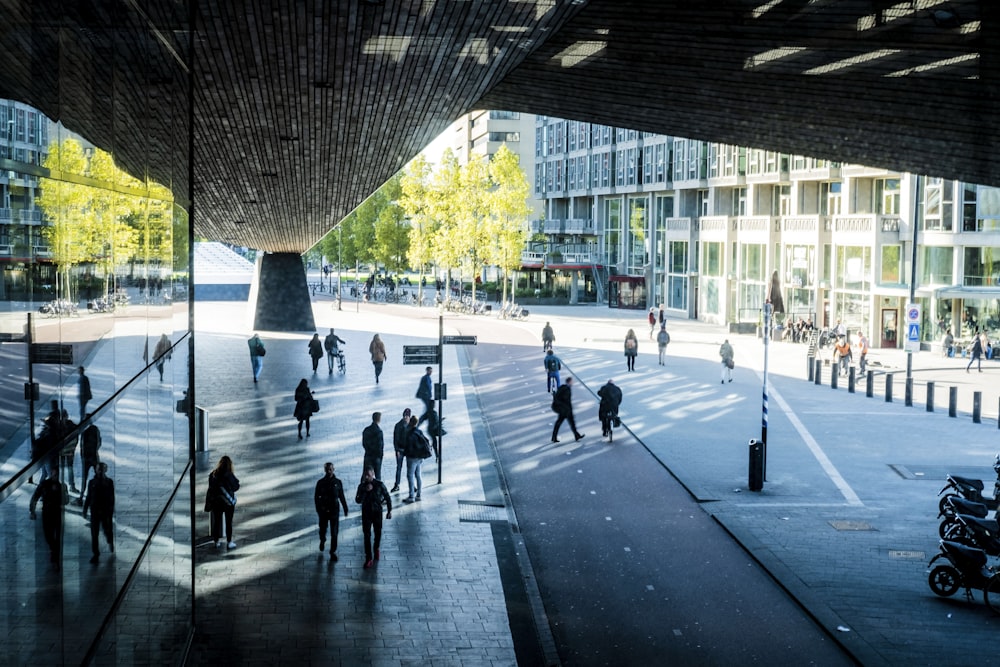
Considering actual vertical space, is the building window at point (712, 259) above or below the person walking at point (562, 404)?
above

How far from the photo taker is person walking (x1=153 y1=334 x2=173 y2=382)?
10289 mm

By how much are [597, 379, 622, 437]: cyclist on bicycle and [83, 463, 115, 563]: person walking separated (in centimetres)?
1619

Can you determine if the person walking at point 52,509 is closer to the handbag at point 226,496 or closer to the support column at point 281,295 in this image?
the handbag at point 226,496

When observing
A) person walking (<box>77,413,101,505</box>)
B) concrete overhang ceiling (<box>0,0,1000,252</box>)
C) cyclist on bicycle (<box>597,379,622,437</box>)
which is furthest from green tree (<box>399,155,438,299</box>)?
person walking (<box>77,413,101,505</box>)

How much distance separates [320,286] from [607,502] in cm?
8286

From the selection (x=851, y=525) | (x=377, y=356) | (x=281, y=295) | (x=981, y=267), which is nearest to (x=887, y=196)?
(x=981, y=267)

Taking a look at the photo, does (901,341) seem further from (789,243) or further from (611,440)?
(611,440)

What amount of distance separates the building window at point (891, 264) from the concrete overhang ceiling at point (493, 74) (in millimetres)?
27107

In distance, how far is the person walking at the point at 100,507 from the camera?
24.1ft

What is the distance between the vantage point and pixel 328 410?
27688 mm

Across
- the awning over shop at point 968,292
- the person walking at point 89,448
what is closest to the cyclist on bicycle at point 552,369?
the awning over shop at point 968,292

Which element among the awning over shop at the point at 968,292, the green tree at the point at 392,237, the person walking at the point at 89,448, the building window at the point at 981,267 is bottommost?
the person walking at the point at 89,448

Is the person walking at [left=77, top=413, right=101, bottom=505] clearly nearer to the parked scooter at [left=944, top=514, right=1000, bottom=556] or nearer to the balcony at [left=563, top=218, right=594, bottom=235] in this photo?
the parked scooter at [left=944, top=514, right=1000, bottom=556]

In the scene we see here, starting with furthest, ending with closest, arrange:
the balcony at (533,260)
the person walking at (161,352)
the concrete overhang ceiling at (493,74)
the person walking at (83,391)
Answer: the balcony at (533,260)
the person walking at (161,352)
the concrete overhang ceiling at (493,74)
the person walking at (83,391)
